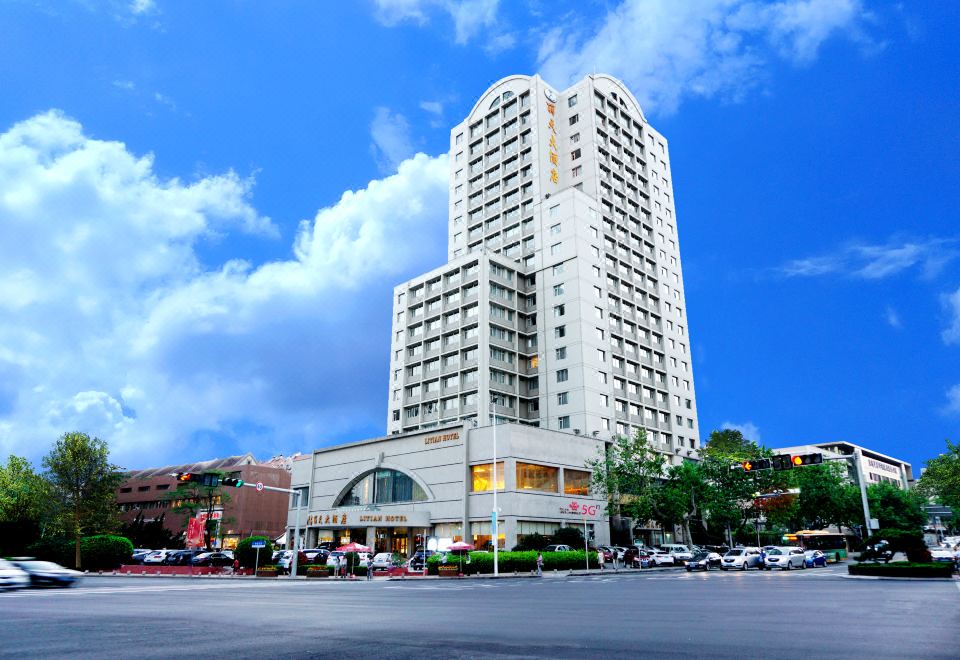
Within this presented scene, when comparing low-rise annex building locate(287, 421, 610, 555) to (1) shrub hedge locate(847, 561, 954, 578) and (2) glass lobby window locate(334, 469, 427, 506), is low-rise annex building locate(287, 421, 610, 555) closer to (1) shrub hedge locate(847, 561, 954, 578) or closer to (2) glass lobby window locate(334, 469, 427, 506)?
(2) glass lobby window locate(334, 469, 427, 506)

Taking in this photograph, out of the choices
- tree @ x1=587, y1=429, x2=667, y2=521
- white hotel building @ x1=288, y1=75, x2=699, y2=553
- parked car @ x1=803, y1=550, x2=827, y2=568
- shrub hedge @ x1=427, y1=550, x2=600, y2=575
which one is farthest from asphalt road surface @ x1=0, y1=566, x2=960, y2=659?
tree @ x1=587, y1=429, x2=667, y2=521

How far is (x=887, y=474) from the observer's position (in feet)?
534

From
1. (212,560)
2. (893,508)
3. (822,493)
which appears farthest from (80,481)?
(893,508)

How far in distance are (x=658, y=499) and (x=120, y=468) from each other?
5890cm

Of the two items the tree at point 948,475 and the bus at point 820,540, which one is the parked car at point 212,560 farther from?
the tree at point 948,475

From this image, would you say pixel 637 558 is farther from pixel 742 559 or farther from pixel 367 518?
pixel 367 518

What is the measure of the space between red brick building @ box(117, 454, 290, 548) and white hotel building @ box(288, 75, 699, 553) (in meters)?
37.8

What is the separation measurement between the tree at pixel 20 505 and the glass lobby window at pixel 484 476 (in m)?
40.2

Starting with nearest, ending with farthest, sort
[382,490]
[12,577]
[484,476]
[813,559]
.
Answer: [12,577] < [813,559] < [484,476] < [382,490]

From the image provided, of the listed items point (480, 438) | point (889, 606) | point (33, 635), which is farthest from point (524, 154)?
point (33, 635)

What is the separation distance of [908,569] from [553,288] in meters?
57.9

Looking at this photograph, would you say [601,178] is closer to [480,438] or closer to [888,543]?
[480,438]

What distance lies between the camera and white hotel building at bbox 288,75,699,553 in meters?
67.1

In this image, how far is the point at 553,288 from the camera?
85.6 m
